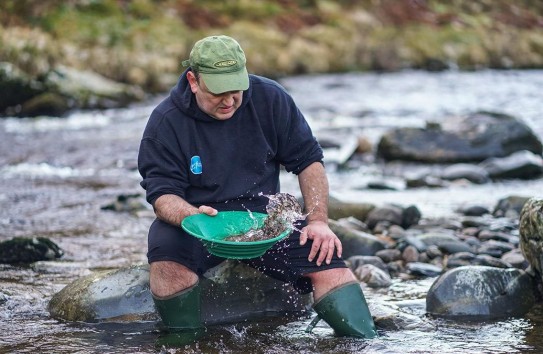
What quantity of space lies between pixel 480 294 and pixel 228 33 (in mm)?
29733

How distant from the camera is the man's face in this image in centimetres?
519

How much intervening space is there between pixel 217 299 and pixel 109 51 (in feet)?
78.0

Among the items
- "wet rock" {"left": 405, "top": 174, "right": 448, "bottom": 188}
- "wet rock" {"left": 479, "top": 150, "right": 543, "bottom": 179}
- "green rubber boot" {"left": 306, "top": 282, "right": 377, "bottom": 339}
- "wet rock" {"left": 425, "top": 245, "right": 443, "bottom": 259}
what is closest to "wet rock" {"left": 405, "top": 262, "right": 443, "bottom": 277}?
"wet rock" {"left": 425, "top": 245, "right": 443, "bottom": 259}

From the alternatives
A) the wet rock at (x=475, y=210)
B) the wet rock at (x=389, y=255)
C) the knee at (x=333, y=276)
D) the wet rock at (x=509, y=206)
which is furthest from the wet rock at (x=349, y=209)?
the knee at (x=333, y=276)

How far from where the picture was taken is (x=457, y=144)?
1386 cm

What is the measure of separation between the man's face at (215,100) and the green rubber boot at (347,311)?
1204 mm

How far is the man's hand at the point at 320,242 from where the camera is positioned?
5219mm

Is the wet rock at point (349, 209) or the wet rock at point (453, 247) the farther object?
the wet rock at point (349, 209)

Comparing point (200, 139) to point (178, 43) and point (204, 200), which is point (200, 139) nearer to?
point (204, 200)

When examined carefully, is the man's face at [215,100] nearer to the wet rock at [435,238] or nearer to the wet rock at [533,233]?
the wet rock at [533,233]

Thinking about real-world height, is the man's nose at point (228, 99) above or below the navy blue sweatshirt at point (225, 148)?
above

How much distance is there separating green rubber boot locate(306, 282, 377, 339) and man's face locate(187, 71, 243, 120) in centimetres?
120

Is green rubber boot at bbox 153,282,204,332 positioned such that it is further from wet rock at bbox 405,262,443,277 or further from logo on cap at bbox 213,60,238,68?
wet rock at bbox 405,262,443,277

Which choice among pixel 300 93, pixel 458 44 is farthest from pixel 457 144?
pixel 458 44
